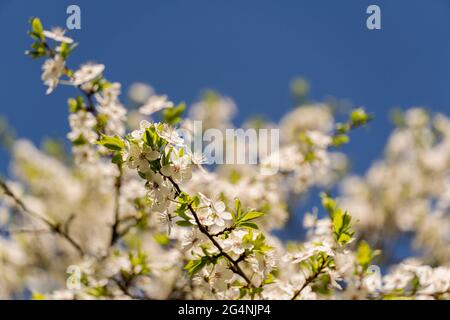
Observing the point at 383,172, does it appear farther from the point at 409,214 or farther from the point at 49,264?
the point at 49,264

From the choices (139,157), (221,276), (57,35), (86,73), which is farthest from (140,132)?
(57,35)

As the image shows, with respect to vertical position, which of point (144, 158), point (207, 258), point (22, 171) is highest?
point (22, 171)

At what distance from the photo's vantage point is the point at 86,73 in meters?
2.92

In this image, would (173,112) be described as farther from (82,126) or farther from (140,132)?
(140,132)

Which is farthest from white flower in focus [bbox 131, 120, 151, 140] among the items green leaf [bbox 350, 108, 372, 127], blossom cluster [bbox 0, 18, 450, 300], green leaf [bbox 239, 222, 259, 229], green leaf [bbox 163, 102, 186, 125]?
green leaf [bbox 350, 108, 372, 127]

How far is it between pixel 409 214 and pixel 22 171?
18.9ft

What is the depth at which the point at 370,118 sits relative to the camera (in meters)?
3.83

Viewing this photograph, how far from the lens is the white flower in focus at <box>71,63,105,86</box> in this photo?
2.85 metres

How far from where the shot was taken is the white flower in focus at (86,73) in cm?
285

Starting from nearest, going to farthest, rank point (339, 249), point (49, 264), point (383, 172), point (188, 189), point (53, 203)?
point (339, 249), point (188, 189), point (49, 264), point (53, 203), point (383, 172)

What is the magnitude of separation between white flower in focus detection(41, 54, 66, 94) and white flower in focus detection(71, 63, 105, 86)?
0.08 meters

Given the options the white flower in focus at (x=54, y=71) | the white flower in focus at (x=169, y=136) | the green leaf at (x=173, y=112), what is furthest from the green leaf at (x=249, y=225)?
the white flower in focus at (x=54, y=71)

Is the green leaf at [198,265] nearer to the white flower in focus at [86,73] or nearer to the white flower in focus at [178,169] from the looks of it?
the white flower in focus at [178,169]

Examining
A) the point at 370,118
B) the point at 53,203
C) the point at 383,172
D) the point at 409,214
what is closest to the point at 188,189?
the point at 370,118
